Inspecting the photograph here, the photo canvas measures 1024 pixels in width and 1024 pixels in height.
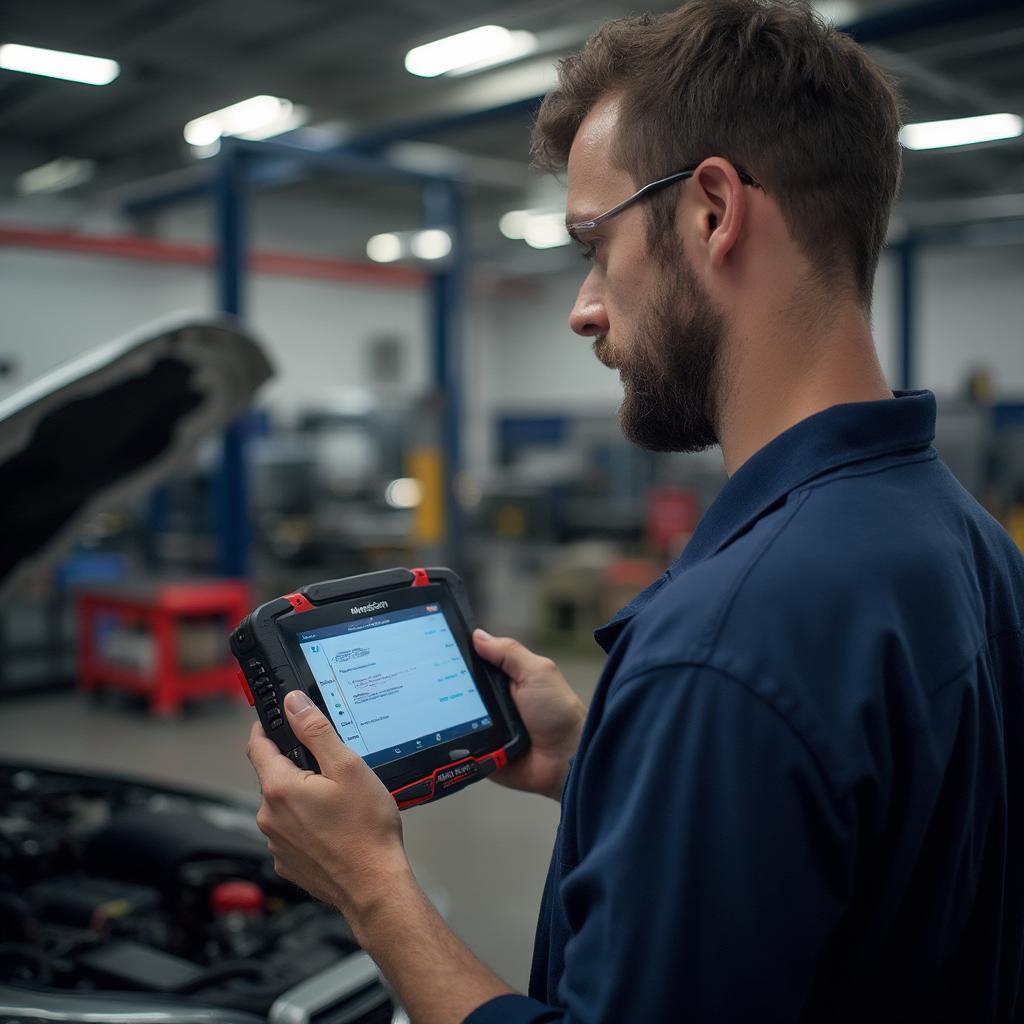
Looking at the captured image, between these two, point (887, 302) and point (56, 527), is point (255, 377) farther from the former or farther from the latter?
point (887, 302)

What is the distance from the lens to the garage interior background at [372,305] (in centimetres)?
541

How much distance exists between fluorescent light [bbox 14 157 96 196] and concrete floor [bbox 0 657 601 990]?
6.26 m

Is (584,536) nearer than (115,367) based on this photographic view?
No

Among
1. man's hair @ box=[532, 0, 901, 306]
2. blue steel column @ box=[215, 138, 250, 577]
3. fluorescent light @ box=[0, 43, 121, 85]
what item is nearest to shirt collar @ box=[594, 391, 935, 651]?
man's hair @ box=[532, 0, 901, 306]

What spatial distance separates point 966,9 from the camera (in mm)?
4332

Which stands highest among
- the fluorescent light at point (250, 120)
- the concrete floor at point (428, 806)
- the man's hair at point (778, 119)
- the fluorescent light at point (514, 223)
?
the fluorescent light at point (514, 223)

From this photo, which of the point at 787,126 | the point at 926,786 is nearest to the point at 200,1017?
the point at 926,786

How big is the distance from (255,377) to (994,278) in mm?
12073

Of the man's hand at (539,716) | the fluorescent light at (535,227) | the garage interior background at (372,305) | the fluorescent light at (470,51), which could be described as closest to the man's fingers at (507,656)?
the man's hand at (539,716)

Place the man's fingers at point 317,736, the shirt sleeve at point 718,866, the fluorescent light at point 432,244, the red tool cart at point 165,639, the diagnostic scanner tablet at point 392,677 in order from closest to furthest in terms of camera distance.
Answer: the shirt sleeve at point 718,866
the man's fingers at point 317,736
the diagnostic scanner tablet at point 392,677
the red tool cart at point 165,639
the fluorescent light at point 432,244

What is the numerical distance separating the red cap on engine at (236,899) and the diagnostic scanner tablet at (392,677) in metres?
0.81

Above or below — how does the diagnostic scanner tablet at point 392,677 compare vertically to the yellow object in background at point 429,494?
below

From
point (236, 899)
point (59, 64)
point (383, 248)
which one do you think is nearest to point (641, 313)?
point (236, 899)

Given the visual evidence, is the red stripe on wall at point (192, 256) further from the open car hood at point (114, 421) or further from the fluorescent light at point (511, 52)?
the open car hood at point (114, 421)
